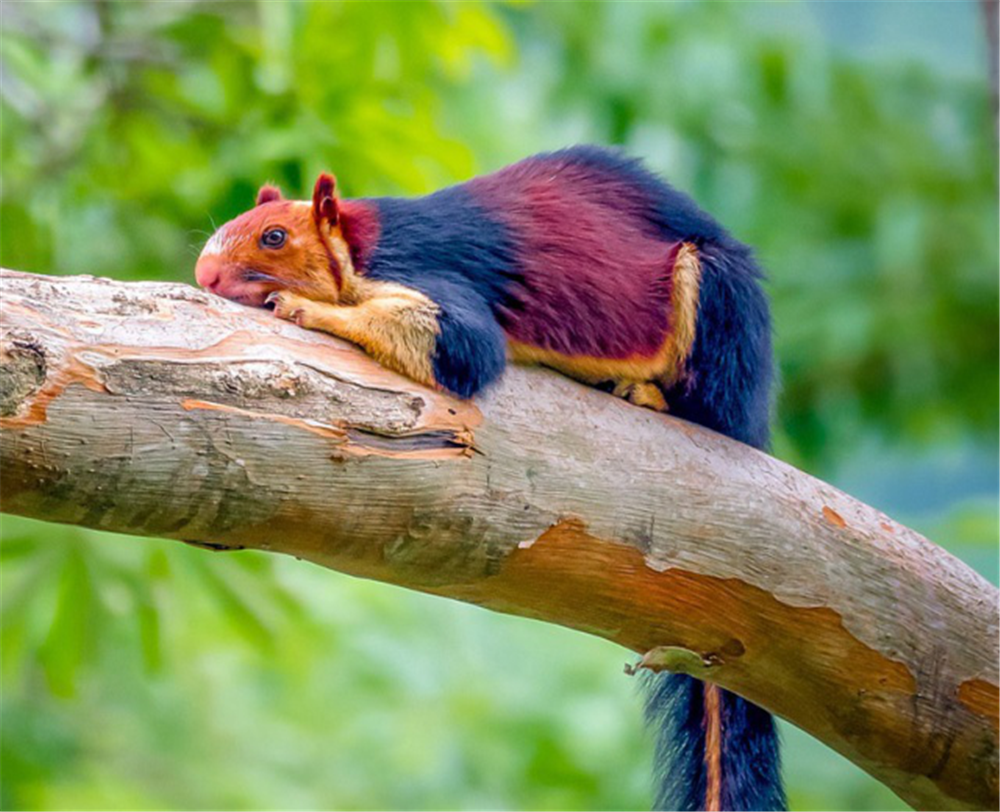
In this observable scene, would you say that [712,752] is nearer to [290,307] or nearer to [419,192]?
[290,307]

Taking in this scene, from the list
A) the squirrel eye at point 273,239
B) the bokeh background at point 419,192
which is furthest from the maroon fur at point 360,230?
the bokeh background at point 419,192

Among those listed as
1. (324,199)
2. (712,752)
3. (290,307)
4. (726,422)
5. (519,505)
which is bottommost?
(712,752)

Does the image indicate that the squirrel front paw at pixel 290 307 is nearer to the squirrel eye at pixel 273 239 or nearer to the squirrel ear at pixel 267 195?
the squirrel eye at pixel 273 239

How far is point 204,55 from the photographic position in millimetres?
3775

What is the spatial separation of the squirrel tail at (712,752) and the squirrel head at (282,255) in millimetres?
1132

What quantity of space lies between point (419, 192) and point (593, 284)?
1003mm

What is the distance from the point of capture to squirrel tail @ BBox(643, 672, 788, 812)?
274 centimetres

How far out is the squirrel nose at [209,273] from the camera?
2.49m

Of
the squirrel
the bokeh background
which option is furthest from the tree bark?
the bokeh background

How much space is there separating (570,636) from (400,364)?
4686 mm

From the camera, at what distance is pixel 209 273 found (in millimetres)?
2492

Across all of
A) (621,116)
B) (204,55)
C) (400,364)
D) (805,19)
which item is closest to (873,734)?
(400,364)

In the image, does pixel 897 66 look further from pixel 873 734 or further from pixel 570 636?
pixel 873 734

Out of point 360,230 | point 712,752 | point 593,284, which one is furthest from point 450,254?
point 712,752
